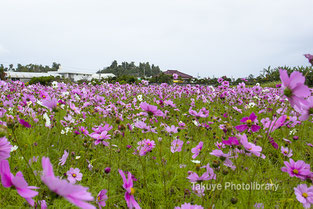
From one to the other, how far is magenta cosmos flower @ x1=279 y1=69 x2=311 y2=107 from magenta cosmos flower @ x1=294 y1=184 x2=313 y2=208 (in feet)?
1.31

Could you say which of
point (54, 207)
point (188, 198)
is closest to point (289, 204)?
point (188, 198)

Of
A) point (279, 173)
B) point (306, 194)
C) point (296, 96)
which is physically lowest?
point (279, 173)

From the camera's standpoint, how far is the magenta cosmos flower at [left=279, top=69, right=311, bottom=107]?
0.67 meters

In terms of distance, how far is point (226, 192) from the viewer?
1379 mm

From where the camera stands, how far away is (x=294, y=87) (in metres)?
0.69

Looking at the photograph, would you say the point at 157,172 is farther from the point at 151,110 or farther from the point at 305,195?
the point at 305,195

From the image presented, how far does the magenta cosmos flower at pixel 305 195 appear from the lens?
85 cm

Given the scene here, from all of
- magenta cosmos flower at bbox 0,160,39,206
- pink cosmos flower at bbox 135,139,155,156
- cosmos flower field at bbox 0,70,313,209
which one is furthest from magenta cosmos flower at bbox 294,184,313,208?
magenta cosmos flower at bbox 0,160,39,206

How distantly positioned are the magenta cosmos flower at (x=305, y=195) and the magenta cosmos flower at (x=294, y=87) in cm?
40

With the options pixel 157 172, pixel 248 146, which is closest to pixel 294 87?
pixel 248 146

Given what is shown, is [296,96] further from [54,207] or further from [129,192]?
[54,207]

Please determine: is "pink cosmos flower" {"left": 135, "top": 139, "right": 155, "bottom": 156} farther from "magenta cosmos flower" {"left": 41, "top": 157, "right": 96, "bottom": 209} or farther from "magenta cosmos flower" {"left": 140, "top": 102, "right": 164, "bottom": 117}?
"magenta cosmos flower" {"left": 41, "top": 157, "right": 96, "bottom": 209}

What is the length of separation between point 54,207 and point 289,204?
1289 millimetres

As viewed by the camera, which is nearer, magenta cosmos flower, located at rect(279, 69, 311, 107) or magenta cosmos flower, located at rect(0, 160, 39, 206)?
magenta cosmos flower, located at rect(0, 160, 39, 206)
